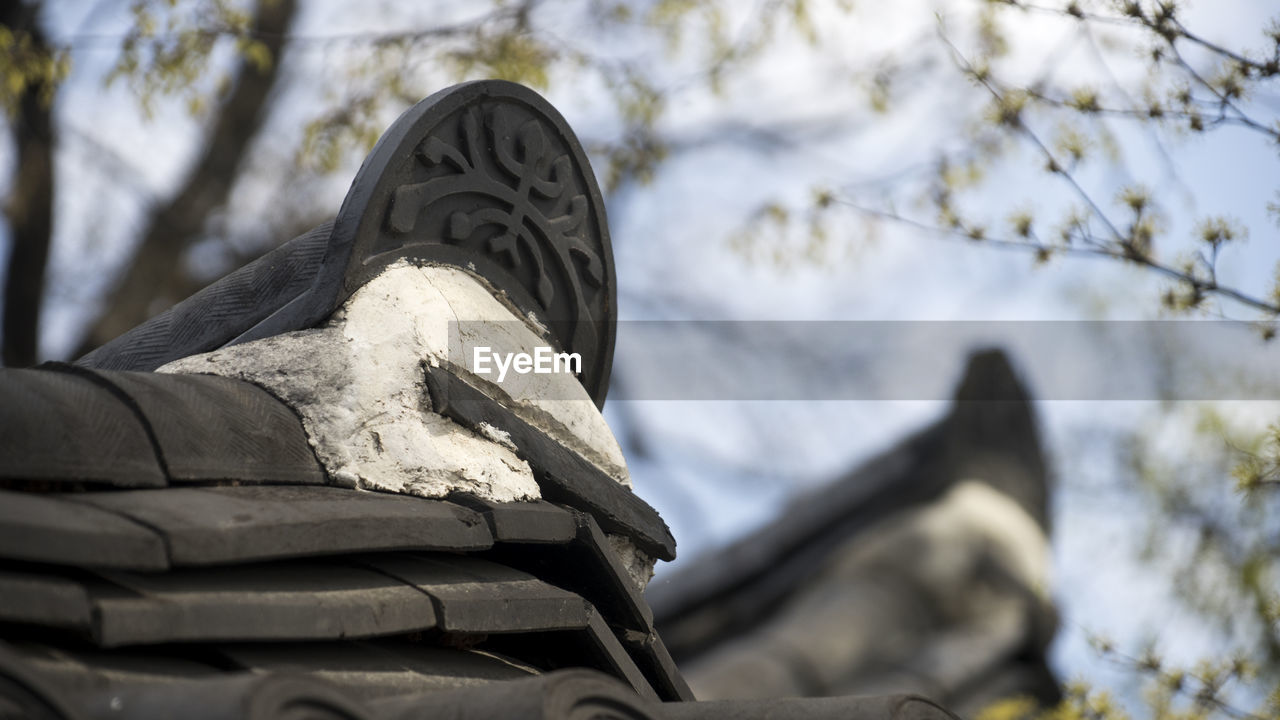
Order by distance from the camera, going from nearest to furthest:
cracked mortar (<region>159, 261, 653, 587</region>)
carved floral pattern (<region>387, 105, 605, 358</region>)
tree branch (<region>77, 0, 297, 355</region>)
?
cracked mortar (<region>159, 261, 653, 587</region>) < carved floral pattern (<region>387, 105, 605, 358</region>) < tree branch (<region>77, 0, 297, 355</region>)

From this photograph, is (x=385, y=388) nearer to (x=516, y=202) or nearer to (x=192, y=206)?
(x=516, y=202)

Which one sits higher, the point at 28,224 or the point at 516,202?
the point at 516,202

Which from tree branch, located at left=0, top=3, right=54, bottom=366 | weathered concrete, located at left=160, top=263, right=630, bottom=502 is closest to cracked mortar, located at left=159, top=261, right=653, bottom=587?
weathered concrete, located at left=160, top=263, right=630, bottom=502


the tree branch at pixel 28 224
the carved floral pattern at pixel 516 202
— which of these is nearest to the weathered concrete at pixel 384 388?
the carved floral pattern at pixel 516 202

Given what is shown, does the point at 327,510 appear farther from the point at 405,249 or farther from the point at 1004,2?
the point at 1004,2

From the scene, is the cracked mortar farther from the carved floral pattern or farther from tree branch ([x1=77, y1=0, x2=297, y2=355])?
tree branch ([x1=77, y1=0, x2=297, y2=355])

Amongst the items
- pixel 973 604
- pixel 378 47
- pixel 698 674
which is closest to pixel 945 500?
pixel 973 604

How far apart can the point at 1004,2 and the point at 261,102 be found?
5.08 metres

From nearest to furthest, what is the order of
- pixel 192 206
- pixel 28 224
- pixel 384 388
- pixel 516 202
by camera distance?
pixel 384 388
pixel 516 202
pixel 28 224
pixel 192 206

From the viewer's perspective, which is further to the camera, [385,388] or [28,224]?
[28,224]

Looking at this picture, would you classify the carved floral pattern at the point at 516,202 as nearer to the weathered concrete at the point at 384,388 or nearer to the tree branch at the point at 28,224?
Answer: the weathered concrete at the point at 384,388

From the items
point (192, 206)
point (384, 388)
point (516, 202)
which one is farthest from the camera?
point (192, 206)

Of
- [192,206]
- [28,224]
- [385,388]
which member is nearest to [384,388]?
[385,388]

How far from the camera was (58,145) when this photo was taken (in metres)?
5.72
